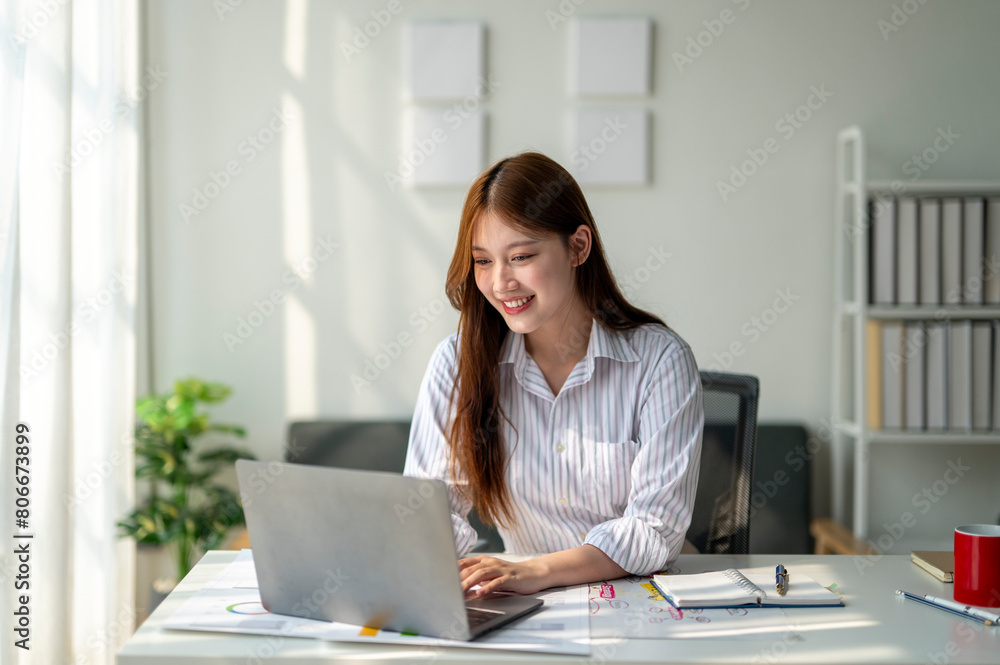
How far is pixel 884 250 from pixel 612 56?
994mm

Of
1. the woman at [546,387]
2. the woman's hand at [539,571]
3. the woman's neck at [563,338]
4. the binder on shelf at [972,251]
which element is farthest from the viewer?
the binder on shelf at [972,251]

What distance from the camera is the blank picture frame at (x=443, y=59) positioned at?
2.65 m

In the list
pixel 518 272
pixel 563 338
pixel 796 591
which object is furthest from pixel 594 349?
pixel 796 591

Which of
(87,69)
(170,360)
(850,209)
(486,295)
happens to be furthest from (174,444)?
(850,209)

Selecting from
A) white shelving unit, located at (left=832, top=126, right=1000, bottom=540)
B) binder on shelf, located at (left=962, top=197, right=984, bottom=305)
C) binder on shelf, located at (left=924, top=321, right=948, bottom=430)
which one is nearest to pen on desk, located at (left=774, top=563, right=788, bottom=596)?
white shelving unit, located at (left=832, top=126, right=1000, bottom=540)

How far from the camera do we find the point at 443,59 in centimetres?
266

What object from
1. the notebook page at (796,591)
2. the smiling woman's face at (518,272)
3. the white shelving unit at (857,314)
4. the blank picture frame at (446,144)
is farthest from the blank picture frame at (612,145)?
the notebook page at (796,591)

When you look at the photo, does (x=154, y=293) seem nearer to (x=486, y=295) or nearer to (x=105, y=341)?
(x=105, y=341)

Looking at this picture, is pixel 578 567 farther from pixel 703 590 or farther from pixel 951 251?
pixel 951 251

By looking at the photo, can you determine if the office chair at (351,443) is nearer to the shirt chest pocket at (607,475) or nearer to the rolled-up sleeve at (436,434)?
the rolled-up sleeve at (436,434)

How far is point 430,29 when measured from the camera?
2654 millimetres

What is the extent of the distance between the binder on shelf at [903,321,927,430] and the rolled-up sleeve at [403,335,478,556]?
5.03ft

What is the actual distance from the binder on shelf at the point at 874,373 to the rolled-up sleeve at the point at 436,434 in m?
1.47

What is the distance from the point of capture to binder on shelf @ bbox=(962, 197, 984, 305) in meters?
2.46
